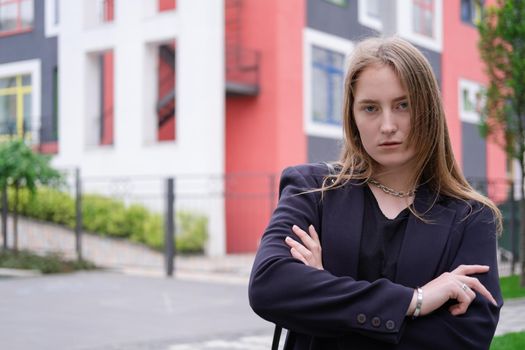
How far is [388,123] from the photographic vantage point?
75.5 inches

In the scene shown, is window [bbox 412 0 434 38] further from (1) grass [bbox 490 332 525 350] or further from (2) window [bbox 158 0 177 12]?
(1) grass [bbox 490 332 525 350]

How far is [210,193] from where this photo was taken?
1483 cm

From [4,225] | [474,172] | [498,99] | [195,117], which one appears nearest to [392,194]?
[498,99]

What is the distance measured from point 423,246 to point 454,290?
0.42 feet

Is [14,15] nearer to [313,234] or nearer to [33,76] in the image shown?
[33,76]

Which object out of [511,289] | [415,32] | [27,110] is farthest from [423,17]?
[27,110]

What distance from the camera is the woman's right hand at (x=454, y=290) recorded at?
1836 mm

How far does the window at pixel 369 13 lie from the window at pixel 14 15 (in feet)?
20.8

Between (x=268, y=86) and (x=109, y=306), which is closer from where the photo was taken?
(x=109, y=306)

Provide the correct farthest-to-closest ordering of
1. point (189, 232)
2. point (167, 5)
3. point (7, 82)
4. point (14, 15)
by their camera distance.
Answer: point (167, 5), point (189, 232), point (7, 82), point (14, 15)

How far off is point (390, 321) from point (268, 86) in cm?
1562

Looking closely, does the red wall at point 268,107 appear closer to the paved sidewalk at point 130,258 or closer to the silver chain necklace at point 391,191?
the paved sidewalk at point 130,258

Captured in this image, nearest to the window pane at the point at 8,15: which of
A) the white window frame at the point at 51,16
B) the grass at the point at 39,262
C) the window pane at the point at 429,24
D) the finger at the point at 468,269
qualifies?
the white window frame at the point at 51,16

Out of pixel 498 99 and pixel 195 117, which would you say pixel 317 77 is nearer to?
pixel 195 117
